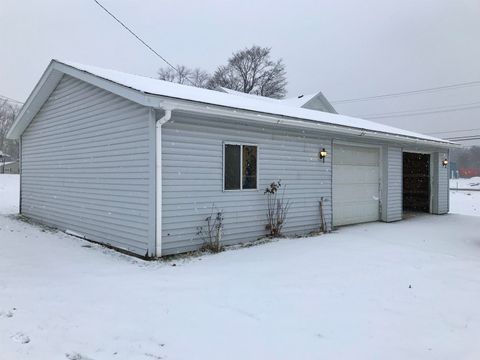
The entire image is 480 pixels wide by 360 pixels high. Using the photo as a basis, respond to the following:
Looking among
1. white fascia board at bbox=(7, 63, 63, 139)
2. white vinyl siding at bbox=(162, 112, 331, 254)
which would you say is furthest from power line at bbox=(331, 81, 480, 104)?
white fascia board at bbox=(7, 63, 63, 139)

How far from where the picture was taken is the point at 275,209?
8.44 m

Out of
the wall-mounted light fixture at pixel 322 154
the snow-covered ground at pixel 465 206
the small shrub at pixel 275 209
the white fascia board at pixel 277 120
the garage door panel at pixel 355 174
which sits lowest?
the snow-covered ground at pixel 465 206

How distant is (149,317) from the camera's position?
12.5 ft

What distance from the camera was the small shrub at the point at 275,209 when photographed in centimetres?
829

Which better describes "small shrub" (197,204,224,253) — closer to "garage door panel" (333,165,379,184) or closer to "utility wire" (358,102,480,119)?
"garage door panel" (333,165,379,184)

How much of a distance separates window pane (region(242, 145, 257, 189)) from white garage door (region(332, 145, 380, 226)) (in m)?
3.19

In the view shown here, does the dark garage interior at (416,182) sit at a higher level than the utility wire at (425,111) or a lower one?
lower

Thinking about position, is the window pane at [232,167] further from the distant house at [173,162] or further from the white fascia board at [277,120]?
the white fascia board at [277,120]

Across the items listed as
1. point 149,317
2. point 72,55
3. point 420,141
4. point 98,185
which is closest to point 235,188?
point 98,185

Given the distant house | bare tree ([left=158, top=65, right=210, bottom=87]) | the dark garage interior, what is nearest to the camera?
the distant house

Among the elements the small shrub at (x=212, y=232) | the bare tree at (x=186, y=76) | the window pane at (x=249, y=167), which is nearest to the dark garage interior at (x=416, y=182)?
the window pane at (x=249, y=167)

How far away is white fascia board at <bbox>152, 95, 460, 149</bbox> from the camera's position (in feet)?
20.6

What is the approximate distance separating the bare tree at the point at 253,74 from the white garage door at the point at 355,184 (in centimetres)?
2534

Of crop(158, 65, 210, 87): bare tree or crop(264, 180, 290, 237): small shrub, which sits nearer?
crop(264, 180, 290, 237): small shrub
